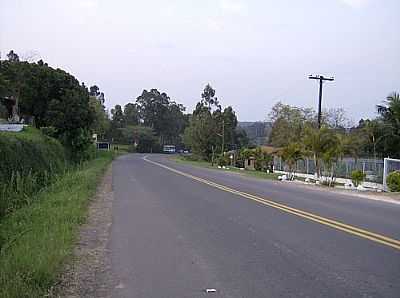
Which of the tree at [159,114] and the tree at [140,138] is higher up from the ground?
the tree at [159,114]

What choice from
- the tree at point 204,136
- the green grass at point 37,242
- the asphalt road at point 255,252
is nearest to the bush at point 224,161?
the tree at point 204,136

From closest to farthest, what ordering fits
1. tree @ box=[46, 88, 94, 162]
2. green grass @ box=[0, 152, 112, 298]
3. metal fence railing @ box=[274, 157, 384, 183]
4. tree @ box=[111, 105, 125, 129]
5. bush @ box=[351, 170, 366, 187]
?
green grass @ box=[0, 152, 112, 298] < bush @ box=[351, 170, 366, 187] < metal fence railing @ box=[274, 157, 384, 183] < tree @ box=[46, 88, 94, 162] < tree @ box=[111, 105, 125, 129]

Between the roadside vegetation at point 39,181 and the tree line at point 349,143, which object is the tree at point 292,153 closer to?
→ the tree line at point 349,143

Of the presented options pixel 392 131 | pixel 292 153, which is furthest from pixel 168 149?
pixel 392 131

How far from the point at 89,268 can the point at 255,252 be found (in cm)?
280

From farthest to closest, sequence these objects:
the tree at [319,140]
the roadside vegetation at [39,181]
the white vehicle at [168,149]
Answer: the white vehicle at [168,149], the tree at [319,140], the roadside vegetation at [39,181]

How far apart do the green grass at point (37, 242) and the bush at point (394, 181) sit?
17.1 metres

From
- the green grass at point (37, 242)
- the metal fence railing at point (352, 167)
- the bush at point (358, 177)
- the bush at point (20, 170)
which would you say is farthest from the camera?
the metal fence railing at point (352, 167)

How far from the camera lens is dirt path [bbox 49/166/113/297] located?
7.19 metres

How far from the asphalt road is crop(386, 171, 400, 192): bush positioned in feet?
41.2

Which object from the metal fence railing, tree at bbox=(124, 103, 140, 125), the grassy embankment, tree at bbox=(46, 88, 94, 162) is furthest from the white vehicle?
the grassy embankment

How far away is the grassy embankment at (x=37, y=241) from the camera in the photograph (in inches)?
280

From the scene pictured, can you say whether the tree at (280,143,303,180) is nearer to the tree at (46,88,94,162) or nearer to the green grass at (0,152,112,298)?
the tree at (46,88,94,162)

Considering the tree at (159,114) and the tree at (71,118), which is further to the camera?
the tree at (159,114)
